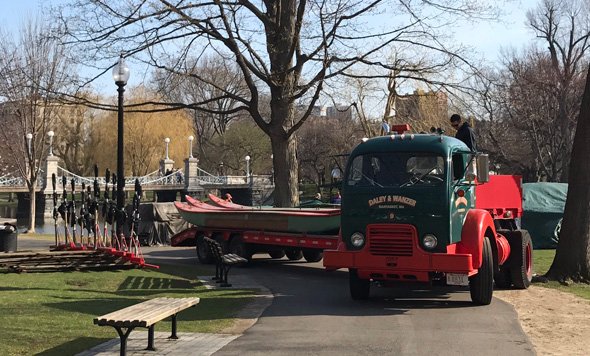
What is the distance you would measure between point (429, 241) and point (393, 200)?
2.76 feet

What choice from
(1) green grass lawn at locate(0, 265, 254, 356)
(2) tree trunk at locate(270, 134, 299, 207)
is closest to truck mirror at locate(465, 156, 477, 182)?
(1) green grass lawn at locate(0, 265, 254, 356)

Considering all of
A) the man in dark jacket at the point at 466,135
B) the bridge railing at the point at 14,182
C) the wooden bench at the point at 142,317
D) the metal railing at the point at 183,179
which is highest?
the metal railing at the point at 183,179

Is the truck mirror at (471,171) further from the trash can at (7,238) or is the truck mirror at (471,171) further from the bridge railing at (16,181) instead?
the bridge railing at (16,181)

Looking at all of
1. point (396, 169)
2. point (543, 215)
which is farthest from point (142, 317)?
point (543, 215)

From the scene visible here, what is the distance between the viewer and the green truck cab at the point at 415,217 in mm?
10648

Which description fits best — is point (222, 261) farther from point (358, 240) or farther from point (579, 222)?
point (579, 222)

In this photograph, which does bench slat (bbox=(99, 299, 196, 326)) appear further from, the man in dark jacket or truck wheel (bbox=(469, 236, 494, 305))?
the man in dark jacket

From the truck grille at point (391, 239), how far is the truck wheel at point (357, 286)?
0.75 meters

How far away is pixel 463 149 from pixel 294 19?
9.85m

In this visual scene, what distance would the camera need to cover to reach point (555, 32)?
44.5 meters

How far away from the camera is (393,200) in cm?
1091

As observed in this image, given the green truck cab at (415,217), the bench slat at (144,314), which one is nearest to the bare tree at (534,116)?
A: the green truck cab at (415,217)

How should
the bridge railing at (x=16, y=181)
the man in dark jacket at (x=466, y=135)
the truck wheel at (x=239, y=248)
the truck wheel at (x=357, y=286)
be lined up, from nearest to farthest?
the truck wheel at (x=357, y=286)
the man in dark jacket at (x=466, y=135)
the truck wheel at (x=239, y=248)
the bridge railing at (x=16, y=181)

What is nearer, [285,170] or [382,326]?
[382,326]
